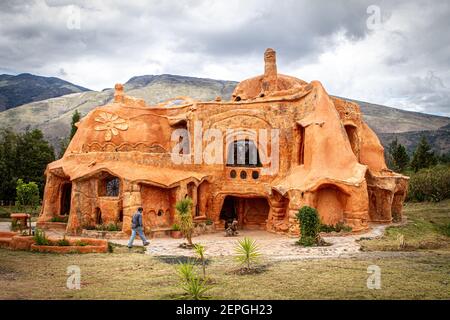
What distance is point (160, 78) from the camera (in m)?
150

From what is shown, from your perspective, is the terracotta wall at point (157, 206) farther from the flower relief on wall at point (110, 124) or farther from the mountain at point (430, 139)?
the mountain at point (430, 139)

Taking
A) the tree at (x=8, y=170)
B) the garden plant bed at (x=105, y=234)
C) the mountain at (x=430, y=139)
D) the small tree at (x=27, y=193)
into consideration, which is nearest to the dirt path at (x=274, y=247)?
the garden plant bed at (x=105, y=234)

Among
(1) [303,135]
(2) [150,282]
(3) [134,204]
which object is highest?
(1) [303,135]

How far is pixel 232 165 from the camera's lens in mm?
22703

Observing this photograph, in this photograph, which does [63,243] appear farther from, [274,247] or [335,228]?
[335,228]

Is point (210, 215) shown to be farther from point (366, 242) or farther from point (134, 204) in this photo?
point (366, 242)

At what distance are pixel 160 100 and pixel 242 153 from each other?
102 m

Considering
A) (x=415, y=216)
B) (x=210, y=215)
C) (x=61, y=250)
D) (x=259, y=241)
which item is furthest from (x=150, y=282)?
(x=415, y=216)

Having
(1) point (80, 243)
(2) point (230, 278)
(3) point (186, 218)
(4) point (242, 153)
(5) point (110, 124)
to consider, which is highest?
(5) point (110, 124)

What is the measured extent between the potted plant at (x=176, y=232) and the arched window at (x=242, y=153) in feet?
18.0

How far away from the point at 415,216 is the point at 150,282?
20.8 meters

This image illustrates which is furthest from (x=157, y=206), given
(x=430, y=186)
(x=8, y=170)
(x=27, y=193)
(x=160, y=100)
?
(x=160, y=100)

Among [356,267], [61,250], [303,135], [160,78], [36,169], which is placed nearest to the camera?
[356,267]

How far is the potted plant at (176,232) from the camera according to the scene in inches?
732
